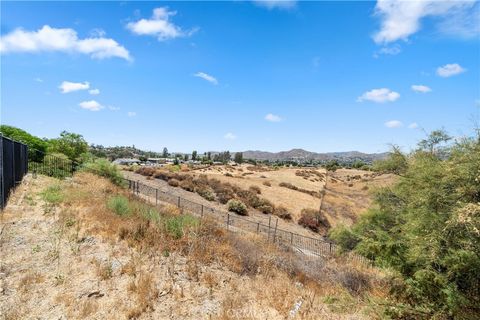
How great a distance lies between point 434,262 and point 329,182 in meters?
58.1

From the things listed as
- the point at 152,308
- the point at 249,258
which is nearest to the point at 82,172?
the point at 249,258

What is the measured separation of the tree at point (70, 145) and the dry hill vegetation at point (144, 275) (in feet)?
63.4

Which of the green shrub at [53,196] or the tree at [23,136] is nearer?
the green shrub at [53,196]

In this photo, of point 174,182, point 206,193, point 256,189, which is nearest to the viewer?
point 206,193

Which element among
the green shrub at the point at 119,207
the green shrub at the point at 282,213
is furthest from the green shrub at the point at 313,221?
the green shrub at the point at 119,207

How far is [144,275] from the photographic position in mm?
6730

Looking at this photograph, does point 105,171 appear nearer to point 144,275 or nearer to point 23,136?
point 23,136

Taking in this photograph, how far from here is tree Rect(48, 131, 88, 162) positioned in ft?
93.4

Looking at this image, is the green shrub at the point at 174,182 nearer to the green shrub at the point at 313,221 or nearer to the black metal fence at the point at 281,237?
the black metal fence at the point at 281,237

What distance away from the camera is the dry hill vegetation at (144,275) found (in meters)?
5.84

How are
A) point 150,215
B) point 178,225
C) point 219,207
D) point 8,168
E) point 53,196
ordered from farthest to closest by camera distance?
point 219,207 < point 8,168 < point 53,196 < point 150,215 < point 178,225

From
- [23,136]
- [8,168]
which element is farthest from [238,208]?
[8,168]

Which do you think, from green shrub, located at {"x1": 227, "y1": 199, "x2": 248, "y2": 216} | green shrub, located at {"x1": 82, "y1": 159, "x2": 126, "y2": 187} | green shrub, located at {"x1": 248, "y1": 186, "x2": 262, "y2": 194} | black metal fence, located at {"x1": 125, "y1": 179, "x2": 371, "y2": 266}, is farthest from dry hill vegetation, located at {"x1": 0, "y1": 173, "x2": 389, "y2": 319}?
green shrub, located at {"x1": 248, "y1": 186, "x2": 262, "y2": 194}

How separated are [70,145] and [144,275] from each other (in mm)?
27388
